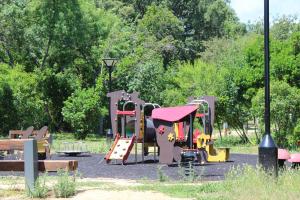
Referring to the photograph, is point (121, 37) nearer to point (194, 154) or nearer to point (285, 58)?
point (285, 58)

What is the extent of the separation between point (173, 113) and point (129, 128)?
137 inches

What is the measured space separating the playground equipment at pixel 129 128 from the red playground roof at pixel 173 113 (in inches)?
42.6

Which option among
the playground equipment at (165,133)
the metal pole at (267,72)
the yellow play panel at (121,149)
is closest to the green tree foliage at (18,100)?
the playground equipment at (165,133)

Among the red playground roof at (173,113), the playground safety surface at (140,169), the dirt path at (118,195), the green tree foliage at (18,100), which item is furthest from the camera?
the green tree foliage at (18,100)

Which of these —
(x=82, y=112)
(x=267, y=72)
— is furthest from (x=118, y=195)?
(x=82, y=112)

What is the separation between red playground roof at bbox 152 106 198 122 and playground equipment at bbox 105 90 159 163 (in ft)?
3.55

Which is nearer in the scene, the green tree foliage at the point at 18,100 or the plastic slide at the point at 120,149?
the plastic slide at the point at 120,149

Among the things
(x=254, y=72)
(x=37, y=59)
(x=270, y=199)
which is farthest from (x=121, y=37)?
(x=270, y=199)

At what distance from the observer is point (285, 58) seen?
89.4 feet

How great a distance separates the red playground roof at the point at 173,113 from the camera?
1814 centimetres

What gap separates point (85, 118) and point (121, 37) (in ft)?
29.1

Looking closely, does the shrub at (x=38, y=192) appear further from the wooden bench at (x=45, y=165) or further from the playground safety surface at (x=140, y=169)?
the playground safety surface at (x=140, y=169)

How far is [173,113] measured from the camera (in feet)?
61.1

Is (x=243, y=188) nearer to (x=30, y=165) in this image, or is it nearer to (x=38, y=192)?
(x=38, y=192)
